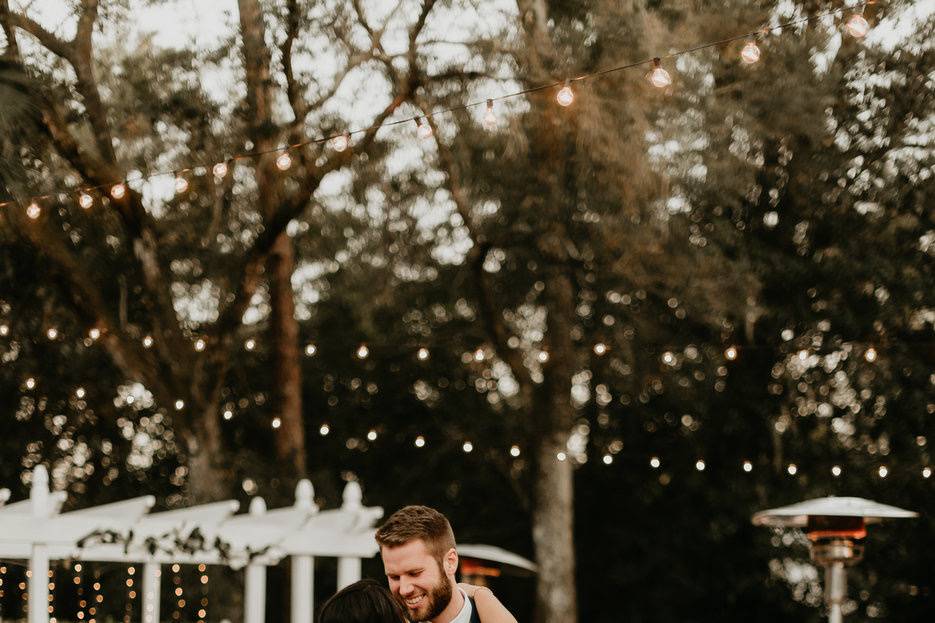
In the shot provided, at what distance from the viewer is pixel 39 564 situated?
5.98 m

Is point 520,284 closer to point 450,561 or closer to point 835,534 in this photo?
point 835,534

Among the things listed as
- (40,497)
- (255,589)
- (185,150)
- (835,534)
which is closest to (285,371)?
(185,150)

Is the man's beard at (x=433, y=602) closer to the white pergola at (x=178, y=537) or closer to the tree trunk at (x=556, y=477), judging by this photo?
the white pergola at (x=178, y=537)

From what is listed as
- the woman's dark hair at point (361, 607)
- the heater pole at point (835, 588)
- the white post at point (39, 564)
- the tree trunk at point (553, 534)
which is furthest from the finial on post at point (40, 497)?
the tree trunk at point (553, 534)

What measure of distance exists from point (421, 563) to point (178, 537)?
4.93 metres

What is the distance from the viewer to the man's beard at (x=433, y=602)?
197 centimetres

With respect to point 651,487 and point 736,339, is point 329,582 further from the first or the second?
point 736,339

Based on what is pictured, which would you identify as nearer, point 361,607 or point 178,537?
point 361,607

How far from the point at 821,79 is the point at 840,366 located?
9.76 ft

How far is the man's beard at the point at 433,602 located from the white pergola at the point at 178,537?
4.27 meters

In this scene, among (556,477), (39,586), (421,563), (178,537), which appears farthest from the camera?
(556,477)

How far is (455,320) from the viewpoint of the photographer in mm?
13781

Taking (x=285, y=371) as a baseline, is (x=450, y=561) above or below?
below

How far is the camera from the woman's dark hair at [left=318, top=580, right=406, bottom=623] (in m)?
1.81
